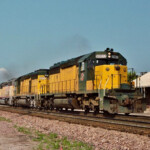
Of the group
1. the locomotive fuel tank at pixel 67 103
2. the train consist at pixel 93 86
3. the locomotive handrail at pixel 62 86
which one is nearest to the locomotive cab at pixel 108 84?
the train consist at pixel 93 86

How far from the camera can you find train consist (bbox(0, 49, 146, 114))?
13898 mm

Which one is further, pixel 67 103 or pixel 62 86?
pixel 62 86

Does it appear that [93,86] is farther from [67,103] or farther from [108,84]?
[67,103]

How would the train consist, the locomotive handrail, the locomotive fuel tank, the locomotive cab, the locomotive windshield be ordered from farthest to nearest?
1. the locomotive handrail
2. the locomotive fuel tank
3. the locomotive windshield
4. the train consist
5. the locomotive cab

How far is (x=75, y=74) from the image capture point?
709 inches

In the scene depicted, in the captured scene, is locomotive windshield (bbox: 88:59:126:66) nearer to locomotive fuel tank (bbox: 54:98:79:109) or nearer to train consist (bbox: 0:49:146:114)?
train consist (bbox: 0:49:146:114)

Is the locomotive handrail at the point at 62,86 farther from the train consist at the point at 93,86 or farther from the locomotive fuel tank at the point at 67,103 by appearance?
the locomotive fuel tank at the point at 67,103

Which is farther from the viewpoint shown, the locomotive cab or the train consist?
the train consist

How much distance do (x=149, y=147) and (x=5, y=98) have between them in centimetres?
3368

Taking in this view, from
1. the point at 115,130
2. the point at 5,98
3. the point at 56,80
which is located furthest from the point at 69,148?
the point at 5,98

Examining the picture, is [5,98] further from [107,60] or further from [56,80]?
[107,60]

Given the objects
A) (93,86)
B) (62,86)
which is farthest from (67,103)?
(93,86)

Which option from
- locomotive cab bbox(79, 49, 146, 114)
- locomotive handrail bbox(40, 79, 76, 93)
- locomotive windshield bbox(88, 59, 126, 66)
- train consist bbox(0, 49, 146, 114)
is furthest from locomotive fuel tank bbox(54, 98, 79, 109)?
locomotive windshield bbox(88, 59, 126, 66)

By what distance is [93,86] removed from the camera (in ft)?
50.9
